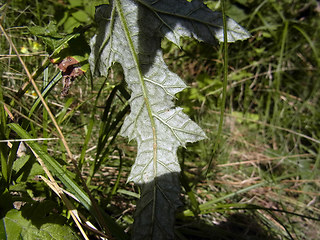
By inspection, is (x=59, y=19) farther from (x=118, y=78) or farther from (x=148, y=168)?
(x=148, y=168)

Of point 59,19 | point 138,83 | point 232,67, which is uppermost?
point 232,67

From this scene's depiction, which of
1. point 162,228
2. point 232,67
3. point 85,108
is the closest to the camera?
point 162,228

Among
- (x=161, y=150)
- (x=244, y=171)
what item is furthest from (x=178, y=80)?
(x=244, y=171)

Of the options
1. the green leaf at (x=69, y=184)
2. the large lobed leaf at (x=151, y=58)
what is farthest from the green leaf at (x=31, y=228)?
the large lobed leaf at (x=151, y=58)

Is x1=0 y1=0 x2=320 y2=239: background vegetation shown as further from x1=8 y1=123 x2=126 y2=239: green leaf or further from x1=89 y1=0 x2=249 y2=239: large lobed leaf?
x1=89 y1=0 x2=249 y2=239: large lobed leaf

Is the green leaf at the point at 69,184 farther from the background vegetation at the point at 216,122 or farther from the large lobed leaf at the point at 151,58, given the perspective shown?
the large lobed leaf at the point at 151,58

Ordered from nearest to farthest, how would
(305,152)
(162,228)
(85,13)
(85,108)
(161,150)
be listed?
1. (162,228)
2. (161,150)
3. (85,108)
4. (85,13)
5. (305,152)

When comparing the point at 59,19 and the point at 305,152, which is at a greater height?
the point at 59,19
